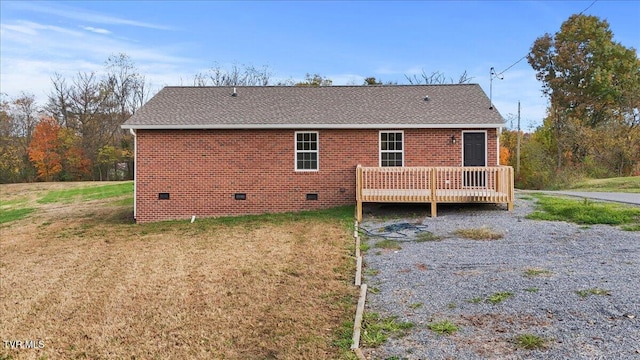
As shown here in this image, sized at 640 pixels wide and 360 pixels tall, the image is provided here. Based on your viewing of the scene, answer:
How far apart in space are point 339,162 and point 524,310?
9.53 metres

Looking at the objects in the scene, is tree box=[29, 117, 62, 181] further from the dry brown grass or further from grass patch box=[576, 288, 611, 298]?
grass patch box=[576, 288, 611, 298]

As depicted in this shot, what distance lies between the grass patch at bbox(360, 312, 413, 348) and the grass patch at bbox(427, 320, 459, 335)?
0.25 meters

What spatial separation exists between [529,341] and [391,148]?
Answer: 10.4m

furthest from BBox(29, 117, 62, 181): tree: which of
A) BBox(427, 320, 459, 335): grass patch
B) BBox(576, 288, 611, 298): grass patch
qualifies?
BBox(576, 288, 611, 298): grass patch

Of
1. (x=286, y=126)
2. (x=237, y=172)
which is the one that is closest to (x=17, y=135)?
(x=237, y=172)

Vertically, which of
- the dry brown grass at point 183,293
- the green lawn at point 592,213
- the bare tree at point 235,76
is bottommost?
the dry brown grass at point 183,293

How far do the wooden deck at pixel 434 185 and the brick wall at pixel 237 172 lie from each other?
1275mm

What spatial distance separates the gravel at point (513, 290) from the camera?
4422mm

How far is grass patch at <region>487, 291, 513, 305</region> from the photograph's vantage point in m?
5.66

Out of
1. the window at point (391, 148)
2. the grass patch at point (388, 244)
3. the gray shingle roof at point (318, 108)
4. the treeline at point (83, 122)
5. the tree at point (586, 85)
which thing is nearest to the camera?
the grass patch at point (388, 244)

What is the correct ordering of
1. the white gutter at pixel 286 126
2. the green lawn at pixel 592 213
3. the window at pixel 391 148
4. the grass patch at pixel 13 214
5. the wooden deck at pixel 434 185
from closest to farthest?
the green lawn at pixel 592 213 → the wooden deck at pixel 434 185 → the white gutter at pixel 286 126 → the window at pixel 391 148 → the grass patch at pixel 13 214

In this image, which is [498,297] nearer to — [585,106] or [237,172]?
[237,172]

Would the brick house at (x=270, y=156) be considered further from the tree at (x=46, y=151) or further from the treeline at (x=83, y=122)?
the tree at (x=46, y=151)

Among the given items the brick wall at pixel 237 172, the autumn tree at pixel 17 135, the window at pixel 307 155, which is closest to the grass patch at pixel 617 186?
the brick wall at pixel 237 172
